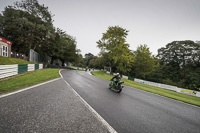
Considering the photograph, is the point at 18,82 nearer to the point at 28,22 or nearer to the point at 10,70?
the point at 10,70

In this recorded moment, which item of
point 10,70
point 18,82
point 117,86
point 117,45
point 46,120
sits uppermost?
point 117,45

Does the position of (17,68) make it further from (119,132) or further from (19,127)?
(119,132)

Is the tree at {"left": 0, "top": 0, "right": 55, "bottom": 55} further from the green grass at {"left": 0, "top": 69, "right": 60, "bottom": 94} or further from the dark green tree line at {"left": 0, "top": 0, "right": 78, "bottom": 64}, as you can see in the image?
the green grass at {"left": 0, "top": 69, "right": 60, "bottom": 94}

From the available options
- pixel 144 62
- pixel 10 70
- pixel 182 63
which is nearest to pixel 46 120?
pixel 10 70

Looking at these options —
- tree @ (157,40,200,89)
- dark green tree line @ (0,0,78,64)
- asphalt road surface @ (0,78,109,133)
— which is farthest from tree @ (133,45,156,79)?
asphalt road surface @ (0,78,109,133)

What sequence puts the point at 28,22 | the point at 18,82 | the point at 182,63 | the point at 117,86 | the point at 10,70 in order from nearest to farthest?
the point at 18,82
the point at 117,86
the point at 10,70
the point at 28,22
the point at 182,63

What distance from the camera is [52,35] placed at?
24.4 m

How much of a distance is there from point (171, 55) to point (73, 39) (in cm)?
4468

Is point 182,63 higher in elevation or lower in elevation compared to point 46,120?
higher

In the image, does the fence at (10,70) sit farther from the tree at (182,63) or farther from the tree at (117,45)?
the tree at (182,63)

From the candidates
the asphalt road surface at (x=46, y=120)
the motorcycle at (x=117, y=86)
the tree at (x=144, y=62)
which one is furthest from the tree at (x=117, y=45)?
the asphalt road surface at (x=46, y=120)

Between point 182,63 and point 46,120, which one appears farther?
point 182,63

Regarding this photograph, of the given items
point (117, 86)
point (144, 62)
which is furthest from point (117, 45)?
point (117, 86)

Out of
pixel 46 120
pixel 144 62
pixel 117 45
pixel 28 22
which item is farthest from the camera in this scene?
pixel 144 62
